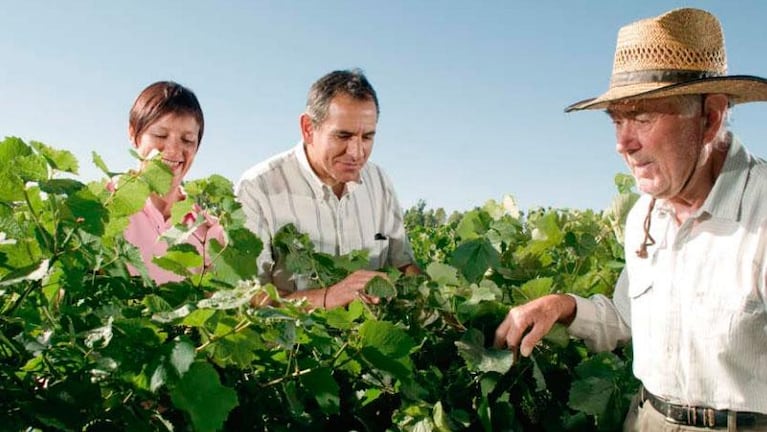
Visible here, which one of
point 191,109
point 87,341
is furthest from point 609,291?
point 87,341

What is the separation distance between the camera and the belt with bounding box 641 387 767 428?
2186 mm

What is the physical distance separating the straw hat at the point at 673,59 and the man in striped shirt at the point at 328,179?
5.25 ft

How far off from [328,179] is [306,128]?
31 cm

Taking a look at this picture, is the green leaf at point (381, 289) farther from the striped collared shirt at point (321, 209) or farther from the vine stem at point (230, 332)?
the striped collared shirt at point (321, 209)

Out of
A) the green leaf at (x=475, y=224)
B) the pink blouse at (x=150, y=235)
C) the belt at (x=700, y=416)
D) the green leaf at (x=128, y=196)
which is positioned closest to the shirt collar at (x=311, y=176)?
the pink blouse at (x=150, y=235)

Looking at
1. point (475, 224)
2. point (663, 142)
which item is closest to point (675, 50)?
point (663, 142)

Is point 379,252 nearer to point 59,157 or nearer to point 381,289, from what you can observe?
point 381,289

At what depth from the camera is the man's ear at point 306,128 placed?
4031 millimetres

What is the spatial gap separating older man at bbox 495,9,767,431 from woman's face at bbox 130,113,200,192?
6.50 feet

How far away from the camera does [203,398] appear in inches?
58.3

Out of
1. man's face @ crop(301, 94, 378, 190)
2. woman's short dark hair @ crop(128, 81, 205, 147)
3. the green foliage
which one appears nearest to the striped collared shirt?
man's face @ crop(301, 94, 378, 190)

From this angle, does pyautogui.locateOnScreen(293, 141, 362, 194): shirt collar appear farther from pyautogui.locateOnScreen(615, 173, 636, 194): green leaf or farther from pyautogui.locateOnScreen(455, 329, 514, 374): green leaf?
pyautogui.locateOnScreen(455, 329, 514, 374): green leaf

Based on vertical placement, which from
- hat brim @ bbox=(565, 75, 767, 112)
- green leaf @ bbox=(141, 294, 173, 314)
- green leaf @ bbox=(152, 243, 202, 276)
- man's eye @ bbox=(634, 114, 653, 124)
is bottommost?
green leaf @ bbox=(141, 294, 173, 314)

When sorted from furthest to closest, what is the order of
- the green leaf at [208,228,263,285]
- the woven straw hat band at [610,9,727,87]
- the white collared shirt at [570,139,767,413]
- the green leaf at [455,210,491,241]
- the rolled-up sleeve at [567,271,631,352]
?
the green leaf at [455,210,491,241] < the rolled-up sleeve at [567,271,631,352] < the woven straw hat band at [610,9,727,87] < the white collared shirt at [570,139,767,413] < the green leaf at [208,228,263,285]
